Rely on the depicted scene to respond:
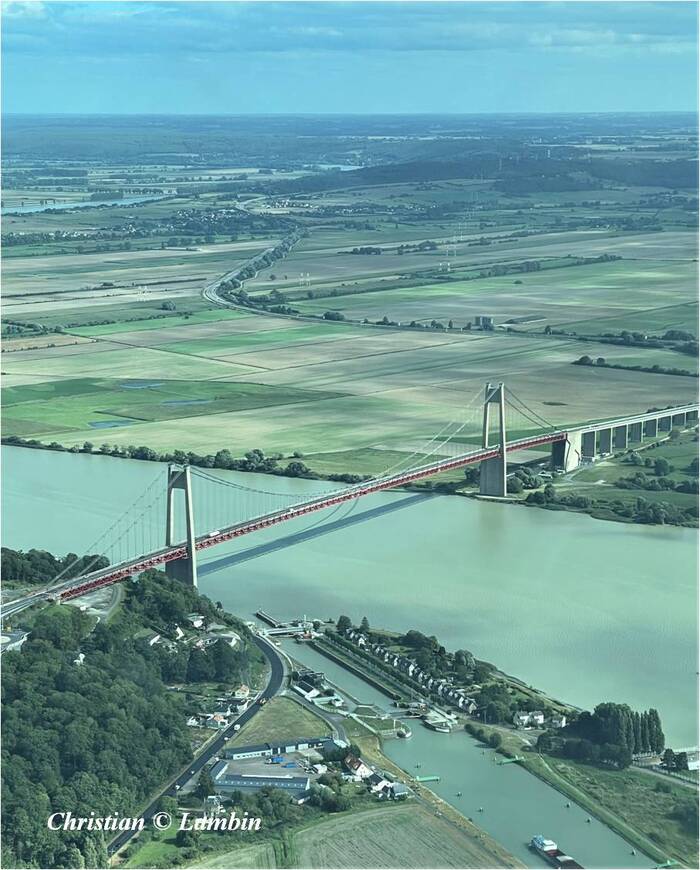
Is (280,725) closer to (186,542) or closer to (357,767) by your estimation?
(357,767)

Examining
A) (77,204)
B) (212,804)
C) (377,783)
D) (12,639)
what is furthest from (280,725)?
(77,204)

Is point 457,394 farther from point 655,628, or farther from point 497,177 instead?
point 497,177

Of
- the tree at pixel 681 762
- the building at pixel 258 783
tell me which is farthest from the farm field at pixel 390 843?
the tree at pixel 681 762

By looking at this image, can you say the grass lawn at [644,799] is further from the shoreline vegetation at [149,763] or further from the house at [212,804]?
the house at [212,804]

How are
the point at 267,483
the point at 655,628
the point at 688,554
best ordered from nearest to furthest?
the point at 655,628, the point at 688,554, the point at 267,483

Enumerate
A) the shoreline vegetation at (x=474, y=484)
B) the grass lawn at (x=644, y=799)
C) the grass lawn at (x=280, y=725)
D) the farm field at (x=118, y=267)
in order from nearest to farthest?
the grass lawn at (x=644, y=799)
the grass lawn at (x=280, y=725)
the shoreline vegetation at (x=474, y=484)
the farm field at (x=118, y=267)

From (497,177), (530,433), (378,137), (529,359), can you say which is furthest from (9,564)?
(378,137)
